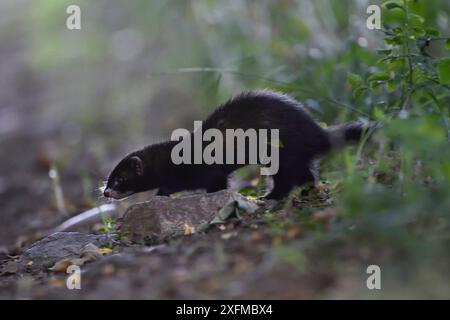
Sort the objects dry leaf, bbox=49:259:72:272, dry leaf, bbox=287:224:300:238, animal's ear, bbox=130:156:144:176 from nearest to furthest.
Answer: dry leaf, bbox=287:224:300:238
dry leaf, bbox=49:259:72:272
animal's ear, bbox=130:156:144:176

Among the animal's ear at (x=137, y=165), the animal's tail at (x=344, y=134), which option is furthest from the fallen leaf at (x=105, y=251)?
the animal's tail at (x=344, y=134)

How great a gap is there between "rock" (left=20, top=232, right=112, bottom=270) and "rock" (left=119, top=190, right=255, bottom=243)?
205 millimetres

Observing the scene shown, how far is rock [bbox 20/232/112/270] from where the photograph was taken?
5.06 metres

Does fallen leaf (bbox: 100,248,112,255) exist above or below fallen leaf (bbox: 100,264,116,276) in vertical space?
above

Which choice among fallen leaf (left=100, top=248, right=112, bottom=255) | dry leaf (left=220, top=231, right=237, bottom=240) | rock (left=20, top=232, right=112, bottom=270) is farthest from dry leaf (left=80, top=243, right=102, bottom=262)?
dry leaf (left=220, top=231, right=237, bottom=240)

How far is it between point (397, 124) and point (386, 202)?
0.39 metres

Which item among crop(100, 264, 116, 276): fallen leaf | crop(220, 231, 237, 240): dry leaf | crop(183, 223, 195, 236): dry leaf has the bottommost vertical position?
crop(100, 264, 116, 276): fallen leaf

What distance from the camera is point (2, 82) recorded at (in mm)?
14273

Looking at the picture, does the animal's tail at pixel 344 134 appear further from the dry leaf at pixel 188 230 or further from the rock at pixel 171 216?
the dry leaf at pixel 188 230

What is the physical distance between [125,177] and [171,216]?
1533 mm

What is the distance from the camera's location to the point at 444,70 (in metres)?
4.79

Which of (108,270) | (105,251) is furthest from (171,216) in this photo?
(108,270)

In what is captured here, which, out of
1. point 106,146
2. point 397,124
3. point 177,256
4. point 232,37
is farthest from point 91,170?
point 397,124

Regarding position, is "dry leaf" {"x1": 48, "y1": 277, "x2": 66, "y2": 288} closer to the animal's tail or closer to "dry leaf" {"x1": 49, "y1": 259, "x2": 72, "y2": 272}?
"dry leaf" {"x1": 49, "y1": 259, "x2": 72, "y2": 272}
